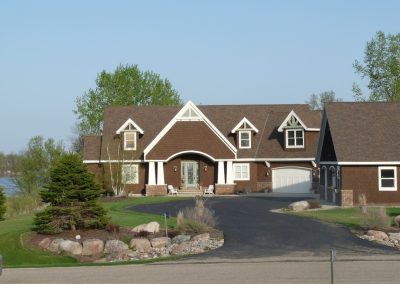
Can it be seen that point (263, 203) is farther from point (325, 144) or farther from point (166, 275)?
point (166, 275)

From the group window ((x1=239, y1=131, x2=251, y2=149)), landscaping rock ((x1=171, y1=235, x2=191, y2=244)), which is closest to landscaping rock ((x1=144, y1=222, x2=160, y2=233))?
landscaping rock ((x1=171, y1=235, x2=191, y2=244))

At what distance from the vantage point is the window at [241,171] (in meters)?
54.9

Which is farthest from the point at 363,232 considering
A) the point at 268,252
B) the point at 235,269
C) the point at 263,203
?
the point at 263,203

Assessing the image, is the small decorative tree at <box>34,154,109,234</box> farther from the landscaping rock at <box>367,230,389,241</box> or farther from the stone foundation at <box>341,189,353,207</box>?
the stone foundation at <box>341,189,353,207</box>

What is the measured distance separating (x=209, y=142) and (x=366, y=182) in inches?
602

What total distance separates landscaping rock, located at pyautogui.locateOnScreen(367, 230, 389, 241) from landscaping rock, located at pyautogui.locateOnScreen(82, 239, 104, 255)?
10367 mm

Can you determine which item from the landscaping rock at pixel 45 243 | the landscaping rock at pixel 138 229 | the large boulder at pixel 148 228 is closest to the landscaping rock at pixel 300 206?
the large boulder at pixel 148 228

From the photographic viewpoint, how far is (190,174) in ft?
177

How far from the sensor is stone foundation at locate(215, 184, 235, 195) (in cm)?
5266

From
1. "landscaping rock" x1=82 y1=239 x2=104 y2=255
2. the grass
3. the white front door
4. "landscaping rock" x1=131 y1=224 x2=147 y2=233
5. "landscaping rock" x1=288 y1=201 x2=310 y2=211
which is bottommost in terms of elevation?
"landscaping rock" x1=82 y1=239 x2=104 y2=255

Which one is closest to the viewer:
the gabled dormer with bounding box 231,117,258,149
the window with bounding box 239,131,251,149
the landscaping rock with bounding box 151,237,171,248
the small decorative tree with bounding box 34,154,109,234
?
the landscaping rock with bounding box 151,237,171,248

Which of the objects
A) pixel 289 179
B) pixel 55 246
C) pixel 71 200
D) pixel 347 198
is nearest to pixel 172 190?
pixel 289 179

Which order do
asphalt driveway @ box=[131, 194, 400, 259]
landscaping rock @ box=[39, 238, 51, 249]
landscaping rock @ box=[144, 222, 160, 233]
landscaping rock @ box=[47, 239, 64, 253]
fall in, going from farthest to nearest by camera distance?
1. landscaping rock @ box=[144, 222, 160, 233]
2. landscaping rock @ box=[39, 238, 51, 249]
3. landscaping rock @ box=[47, 239, 64, 253]
4. asphalt driveway @ box=[131, 194, 400, 259]

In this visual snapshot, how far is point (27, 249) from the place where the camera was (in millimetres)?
27203
